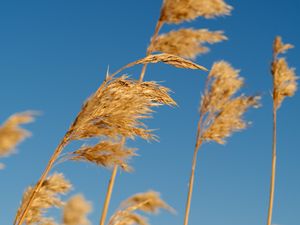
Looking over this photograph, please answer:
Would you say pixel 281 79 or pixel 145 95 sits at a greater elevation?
pixel 281 79

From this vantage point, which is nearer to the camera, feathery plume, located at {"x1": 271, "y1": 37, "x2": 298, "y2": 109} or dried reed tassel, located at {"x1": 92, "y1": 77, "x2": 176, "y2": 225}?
dried reed tassel, located at {"x1": 92, "y1": 77, "x2": 176, "y2": 225}

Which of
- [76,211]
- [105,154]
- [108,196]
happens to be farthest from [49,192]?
[76,211]

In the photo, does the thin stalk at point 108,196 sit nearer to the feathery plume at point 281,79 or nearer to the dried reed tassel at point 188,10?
the dried reed tassel at point 188,10

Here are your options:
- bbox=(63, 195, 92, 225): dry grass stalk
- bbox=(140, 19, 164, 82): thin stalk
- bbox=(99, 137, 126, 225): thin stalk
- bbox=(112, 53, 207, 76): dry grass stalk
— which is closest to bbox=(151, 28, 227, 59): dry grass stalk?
bbox=(140, 19, 164, 82): thin stalk

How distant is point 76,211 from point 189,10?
1252cm

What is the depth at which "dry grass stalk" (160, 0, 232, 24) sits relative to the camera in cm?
564

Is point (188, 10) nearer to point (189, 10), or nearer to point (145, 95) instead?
point (189, 10)

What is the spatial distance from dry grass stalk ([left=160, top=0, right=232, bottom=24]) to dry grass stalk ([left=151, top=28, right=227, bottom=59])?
0.54 ft

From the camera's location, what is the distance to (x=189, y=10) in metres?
5.69

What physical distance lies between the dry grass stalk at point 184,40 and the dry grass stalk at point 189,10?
0.54 ft

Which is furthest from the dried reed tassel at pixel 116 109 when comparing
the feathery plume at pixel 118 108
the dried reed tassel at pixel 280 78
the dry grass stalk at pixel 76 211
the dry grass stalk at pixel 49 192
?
the dry grass stalk at pixel 76 211

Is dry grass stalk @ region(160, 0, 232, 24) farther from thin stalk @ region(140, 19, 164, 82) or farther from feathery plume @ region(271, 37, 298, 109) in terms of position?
feathery plume @ region(271, 37, 298, 109)

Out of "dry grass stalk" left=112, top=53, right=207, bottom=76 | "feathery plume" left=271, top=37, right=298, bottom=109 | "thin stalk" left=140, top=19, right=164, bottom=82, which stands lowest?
"dry grass stalk" left=112, top=53, right=207, bottom=76

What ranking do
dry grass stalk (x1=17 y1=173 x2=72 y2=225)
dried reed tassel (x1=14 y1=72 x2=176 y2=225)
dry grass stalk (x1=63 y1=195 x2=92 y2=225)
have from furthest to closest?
1. dry grass stalk (x1=63 y1=195 x2=92 y2=225)
2. dry grass stalk (x1=17 y1=173 x2=72 y2=225)
3. dried reed tassel (x1=14 y1=72 x2=176 y2=225)
